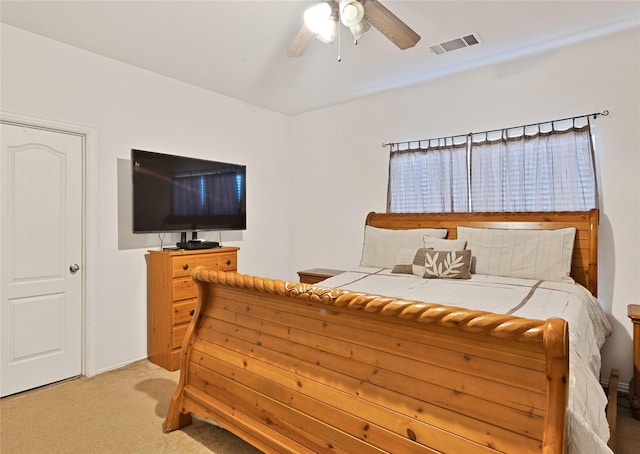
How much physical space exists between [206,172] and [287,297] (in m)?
2.27

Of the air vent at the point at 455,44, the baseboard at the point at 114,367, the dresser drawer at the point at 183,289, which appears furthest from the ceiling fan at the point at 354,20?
the baseboard at the point at 114,367

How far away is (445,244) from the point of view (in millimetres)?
3059

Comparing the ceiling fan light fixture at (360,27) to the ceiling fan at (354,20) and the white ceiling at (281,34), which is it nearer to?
the ceiling fan at (354,20)

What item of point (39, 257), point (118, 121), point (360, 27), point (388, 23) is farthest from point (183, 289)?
point (388, 23)

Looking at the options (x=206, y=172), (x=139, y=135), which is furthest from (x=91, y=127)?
(x=206, y=172)

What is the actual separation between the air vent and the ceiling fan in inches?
35.9

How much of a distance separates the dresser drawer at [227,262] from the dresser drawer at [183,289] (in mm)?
327

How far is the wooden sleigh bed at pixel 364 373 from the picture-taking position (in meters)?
1.08

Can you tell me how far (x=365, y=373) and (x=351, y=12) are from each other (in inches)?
68.9

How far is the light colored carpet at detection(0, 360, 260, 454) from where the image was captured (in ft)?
6.54

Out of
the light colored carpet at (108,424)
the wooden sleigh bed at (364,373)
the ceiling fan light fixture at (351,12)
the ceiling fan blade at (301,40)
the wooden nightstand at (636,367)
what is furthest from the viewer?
the wooden nightstand at (636,367)

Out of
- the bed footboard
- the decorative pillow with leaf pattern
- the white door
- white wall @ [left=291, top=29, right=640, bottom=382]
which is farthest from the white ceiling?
the bed footboard

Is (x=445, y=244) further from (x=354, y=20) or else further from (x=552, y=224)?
(x=354, y=20)

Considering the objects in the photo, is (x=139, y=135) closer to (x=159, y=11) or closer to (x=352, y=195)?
(x=159, y=11)
